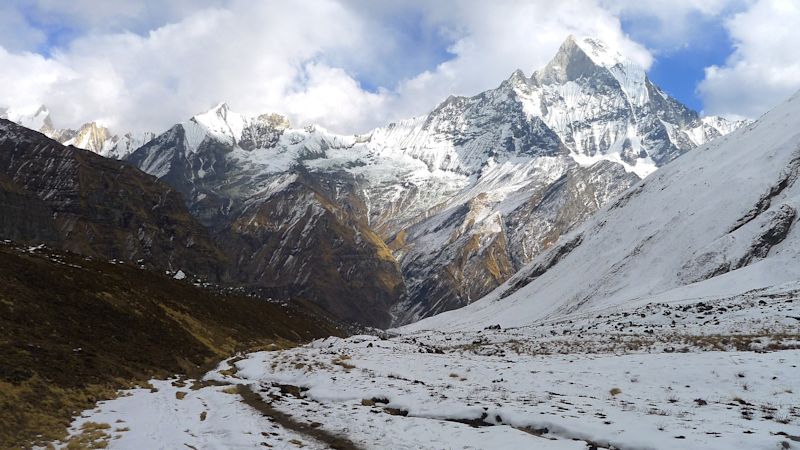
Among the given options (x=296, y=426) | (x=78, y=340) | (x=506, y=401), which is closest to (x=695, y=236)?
(x=506, y=401)

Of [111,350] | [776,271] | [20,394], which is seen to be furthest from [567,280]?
[20,394]

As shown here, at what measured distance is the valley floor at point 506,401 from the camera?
1653cm

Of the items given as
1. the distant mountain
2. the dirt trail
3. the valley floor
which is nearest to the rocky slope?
the valley floor

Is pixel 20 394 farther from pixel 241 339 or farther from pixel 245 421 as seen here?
pixel 241 339

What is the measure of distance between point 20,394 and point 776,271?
3000 inches

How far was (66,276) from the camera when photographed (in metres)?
42.3

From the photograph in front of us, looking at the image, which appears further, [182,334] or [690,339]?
[182,334]

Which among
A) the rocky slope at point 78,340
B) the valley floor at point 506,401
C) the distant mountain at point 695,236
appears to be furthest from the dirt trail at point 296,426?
the distant mountain at point 695,236

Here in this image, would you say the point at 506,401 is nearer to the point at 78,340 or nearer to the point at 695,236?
the point at 78,340

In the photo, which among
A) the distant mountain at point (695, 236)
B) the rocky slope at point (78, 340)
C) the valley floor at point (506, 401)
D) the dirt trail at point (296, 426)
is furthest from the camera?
the distant mountain at point (695, 236)

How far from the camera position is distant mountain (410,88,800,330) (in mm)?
91812

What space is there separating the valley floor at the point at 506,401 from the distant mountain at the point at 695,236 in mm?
41023

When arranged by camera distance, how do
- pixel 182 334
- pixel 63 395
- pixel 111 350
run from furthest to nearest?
pixel 182 334 < pixel 111 350 < pixel 63 395

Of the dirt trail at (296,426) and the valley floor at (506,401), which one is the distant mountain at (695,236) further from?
the dirt trail at (296,426)
